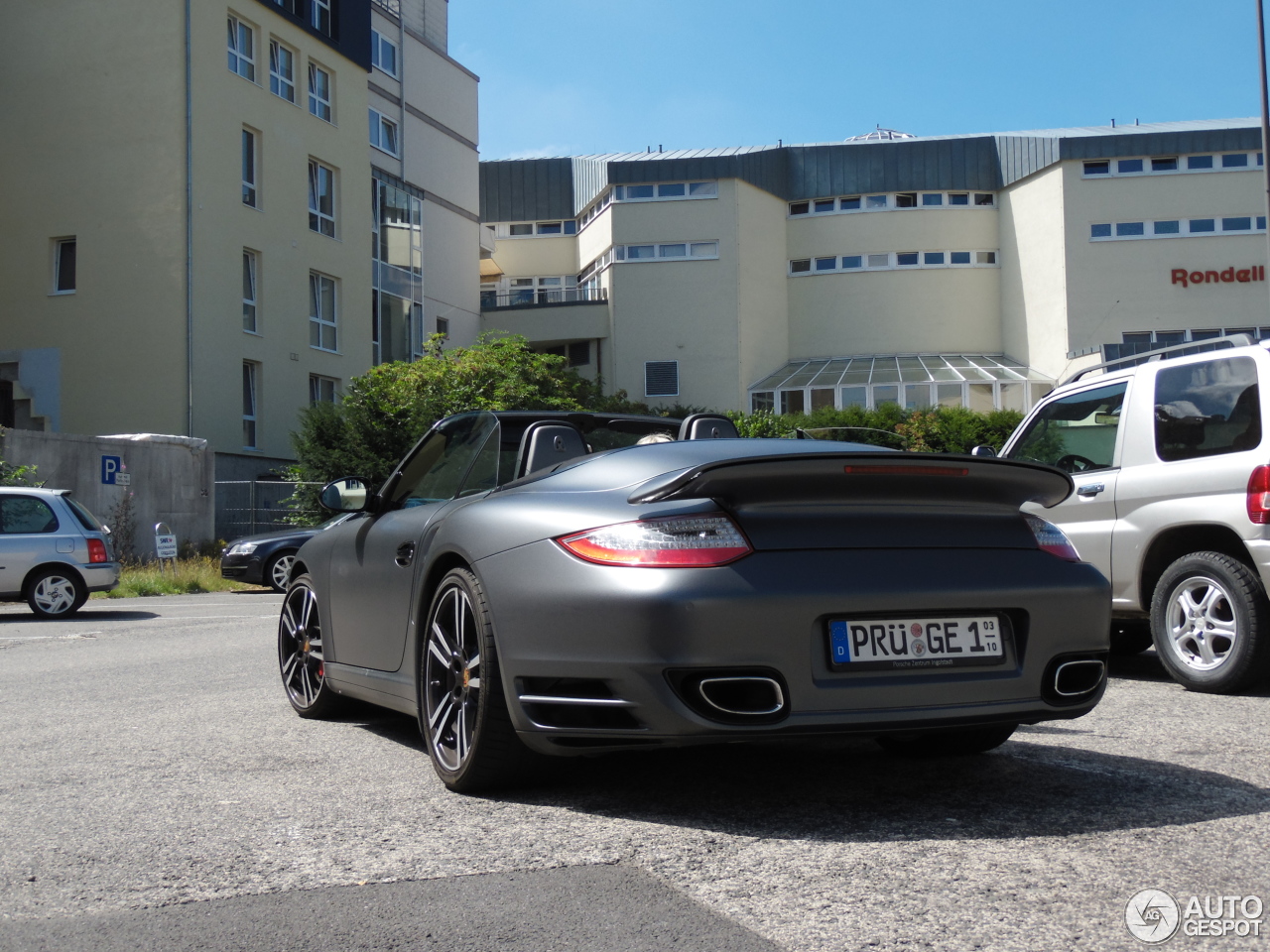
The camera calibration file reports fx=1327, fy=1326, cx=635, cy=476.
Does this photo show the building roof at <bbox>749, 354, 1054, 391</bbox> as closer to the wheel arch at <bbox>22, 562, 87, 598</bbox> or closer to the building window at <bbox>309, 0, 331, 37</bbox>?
the building window at <bbox>309, 0, 331, 37</bbox>

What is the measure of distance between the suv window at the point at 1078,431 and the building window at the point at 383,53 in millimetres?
39119

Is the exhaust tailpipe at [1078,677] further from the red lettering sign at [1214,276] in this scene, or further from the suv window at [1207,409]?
the red lettering sign at [1214,276]

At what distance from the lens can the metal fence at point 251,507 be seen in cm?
3009

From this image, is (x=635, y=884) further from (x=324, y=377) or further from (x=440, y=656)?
(x=324, y=377)

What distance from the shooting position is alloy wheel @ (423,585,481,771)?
4.39 metres

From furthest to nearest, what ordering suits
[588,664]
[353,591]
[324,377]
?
[324,377]
[353,591]
[588,664]

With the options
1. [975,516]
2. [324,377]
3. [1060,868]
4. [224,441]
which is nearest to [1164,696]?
[975,516]

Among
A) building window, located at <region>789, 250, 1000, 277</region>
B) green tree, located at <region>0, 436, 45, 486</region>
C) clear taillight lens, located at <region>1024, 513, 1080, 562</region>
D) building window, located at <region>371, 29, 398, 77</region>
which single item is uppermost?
building window, located at <region>371, 29, 398, 77</region>

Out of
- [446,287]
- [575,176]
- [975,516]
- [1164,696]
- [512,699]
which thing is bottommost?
[1164,696]

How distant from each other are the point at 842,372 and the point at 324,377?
21.5 m

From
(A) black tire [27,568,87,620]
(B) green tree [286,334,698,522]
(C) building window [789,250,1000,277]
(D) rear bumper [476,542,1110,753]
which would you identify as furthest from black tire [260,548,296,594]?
(C) building window [789,250,1000,277]

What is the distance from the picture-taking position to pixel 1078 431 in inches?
327

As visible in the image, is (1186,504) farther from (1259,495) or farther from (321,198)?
(321,198)

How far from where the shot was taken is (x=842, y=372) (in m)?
50.7
